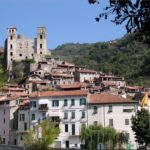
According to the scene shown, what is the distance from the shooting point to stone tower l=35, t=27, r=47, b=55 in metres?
143

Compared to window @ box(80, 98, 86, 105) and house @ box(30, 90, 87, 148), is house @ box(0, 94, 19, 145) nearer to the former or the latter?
house @ box(30, 90, 87, 148)

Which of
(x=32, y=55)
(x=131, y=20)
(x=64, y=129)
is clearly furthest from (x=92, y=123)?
(x=32, y=55)

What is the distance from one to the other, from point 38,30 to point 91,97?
7956cm

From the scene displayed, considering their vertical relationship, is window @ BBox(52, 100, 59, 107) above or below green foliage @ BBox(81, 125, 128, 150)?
above

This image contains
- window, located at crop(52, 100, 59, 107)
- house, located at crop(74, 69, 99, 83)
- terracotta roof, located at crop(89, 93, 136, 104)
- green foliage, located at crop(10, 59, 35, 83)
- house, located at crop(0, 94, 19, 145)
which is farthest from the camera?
green foliage, located at crop(10, 59, 35, 83)

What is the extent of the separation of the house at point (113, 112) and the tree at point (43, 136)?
5.61 metres

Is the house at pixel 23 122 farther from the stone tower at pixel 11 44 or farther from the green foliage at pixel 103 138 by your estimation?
the stone tower at pixel 11 44

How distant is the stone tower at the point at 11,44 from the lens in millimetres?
139375

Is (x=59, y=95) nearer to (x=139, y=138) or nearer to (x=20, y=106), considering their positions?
(x=20, y=106)

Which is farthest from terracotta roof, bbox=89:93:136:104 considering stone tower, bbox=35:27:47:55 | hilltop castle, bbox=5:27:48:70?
stone tower, bbox=35:27:47:55

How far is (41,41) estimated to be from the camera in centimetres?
14525

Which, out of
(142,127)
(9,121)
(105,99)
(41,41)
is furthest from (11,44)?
(142,127)

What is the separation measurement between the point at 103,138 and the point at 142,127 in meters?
5.23

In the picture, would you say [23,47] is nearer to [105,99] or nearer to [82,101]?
[82,101]
